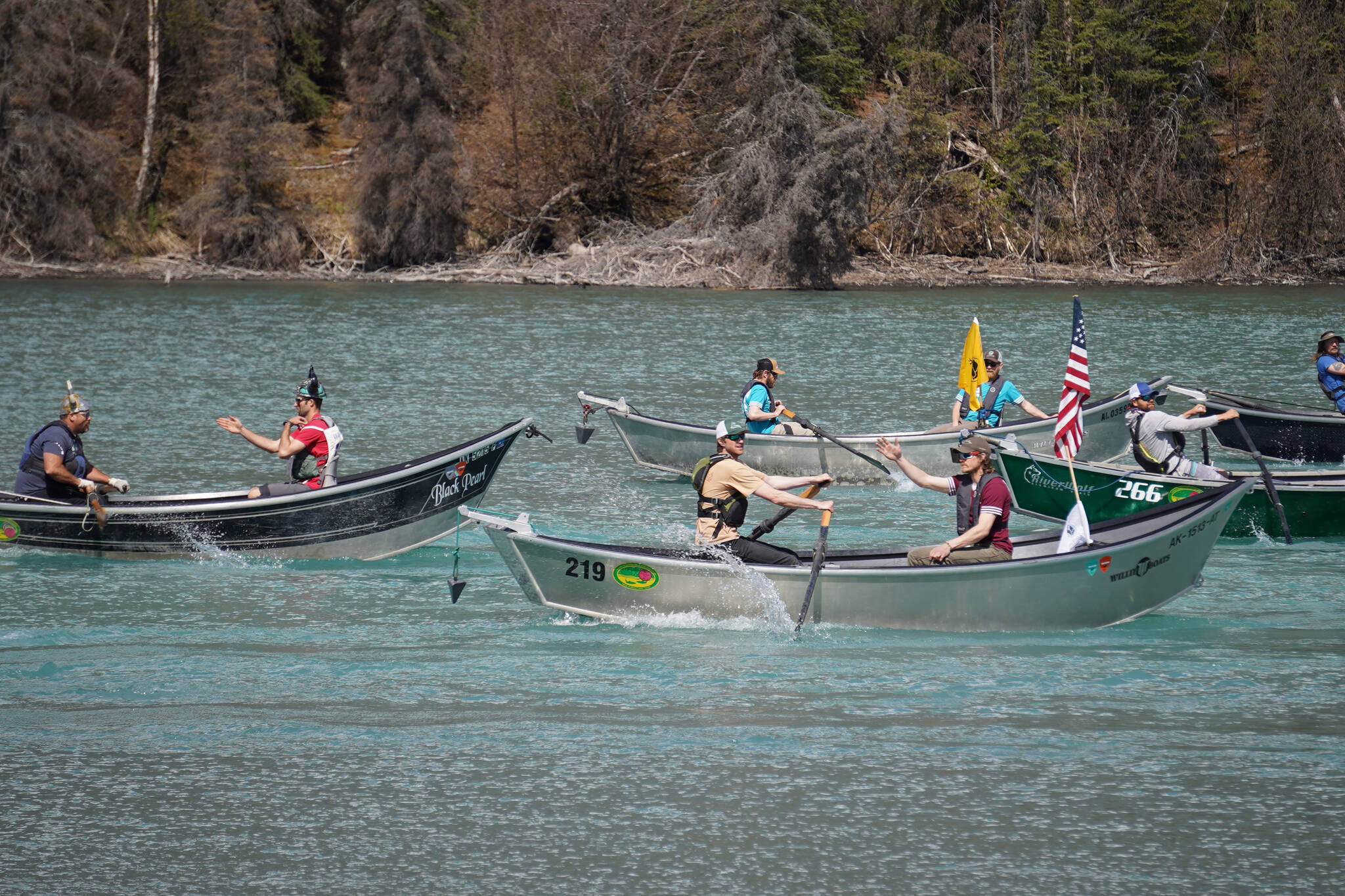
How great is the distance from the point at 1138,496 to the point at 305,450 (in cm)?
796

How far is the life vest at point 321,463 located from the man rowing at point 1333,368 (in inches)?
466

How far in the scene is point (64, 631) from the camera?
1052cm

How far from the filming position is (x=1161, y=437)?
14.0 m

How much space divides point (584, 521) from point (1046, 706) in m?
6.88

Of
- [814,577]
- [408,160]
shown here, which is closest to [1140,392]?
[814,577]

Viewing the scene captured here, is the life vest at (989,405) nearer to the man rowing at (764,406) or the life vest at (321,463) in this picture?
the man rowing at (764,406)

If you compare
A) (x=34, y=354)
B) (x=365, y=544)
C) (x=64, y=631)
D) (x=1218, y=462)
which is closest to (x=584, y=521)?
(x=365, y=544)

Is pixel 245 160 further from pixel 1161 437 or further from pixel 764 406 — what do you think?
pixel 1161 437

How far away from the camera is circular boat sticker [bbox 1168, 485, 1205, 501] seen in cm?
1293

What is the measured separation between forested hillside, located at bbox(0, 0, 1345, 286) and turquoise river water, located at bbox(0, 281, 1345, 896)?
3620 centimetres

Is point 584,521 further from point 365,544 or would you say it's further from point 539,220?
point 539,220

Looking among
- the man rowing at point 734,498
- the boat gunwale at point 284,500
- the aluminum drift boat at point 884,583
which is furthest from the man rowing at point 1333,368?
the boat gunwale at point 284,500

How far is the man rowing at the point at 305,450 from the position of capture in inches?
493

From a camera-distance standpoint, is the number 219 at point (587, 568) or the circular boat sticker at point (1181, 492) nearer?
the number 219 at point (587, 568)
